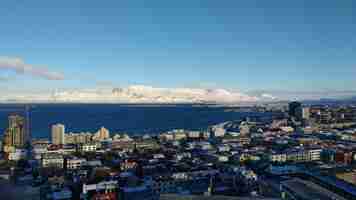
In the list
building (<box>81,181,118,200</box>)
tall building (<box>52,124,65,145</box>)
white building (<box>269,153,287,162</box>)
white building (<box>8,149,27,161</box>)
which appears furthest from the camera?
tall building (<box>52,124,65,145</box>)

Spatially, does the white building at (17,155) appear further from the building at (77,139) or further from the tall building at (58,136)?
the building at (77,139)

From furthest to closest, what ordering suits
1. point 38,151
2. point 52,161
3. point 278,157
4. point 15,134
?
point 15,134 → point 38,151 → point 278,157 → point 52,161

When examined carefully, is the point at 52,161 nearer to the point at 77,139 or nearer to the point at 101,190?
the point at 101,190

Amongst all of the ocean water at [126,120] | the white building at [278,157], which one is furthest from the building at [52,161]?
the ocean water at [126,120]

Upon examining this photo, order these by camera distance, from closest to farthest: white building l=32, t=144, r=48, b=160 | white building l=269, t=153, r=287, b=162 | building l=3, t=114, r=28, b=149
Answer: white building l=269, t=153, r=287, b=162 < white building l=32, t=144, r=48, b=160 < building l=3, t=114, r=28, b=149

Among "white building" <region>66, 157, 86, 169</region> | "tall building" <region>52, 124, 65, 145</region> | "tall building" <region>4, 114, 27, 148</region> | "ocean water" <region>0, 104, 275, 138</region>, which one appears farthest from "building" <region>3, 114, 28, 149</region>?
"ocean water" <region>0, 104, 275, 138</region>

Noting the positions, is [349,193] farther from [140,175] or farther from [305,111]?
[305,111]

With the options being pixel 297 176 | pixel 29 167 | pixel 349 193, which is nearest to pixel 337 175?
pixel 297 176

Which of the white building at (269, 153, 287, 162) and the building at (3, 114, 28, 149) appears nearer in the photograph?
the white building at (269, 153, 287, 162)

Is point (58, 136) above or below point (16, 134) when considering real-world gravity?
below

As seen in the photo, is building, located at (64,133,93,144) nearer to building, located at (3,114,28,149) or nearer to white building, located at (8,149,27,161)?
building, located at (3,114,28,149)

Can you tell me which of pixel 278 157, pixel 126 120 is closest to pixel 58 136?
pixel 278 157
